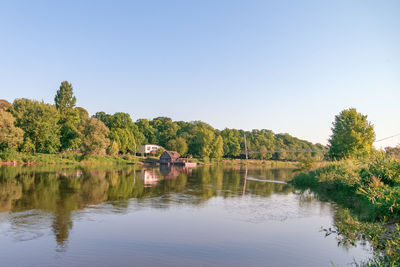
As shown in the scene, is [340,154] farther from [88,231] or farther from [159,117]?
[159,117]

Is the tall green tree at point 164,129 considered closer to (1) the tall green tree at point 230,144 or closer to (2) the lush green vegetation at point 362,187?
(1) the tall green tree at point 230,144

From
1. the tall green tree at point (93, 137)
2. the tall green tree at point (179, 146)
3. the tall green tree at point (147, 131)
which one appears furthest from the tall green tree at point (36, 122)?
the tall green tree at point (147, 131)

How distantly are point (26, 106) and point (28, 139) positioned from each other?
28.1 feet

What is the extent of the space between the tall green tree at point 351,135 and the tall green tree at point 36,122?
5976 centimetres

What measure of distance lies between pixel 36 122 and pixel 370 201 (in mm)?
66623

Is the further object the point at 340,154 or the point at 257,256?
the point at 340,154

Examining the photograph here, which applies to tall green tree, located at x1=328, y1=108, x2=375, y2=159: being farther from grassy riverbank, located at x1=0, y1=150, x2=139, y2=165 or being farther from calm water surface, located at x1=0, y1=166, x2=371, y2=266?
grassy riverbank, located at x1=0, y1=150, x2=139, y2=165

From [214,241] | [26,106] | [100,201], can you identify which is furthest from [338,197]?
[26,106]

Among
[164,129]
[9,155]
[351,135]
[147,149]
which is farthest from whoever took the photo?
[164,129]

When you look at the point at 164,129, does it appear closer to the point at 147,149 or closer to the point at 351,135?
the point at 147,149

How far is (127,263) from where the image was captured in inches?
384

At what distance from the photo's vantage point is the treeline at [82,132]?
205ft

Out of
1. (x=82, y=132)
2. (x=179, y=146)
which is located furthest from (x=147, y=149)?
(x=82, y=132)

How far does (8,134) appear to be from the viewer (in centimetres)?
5569
